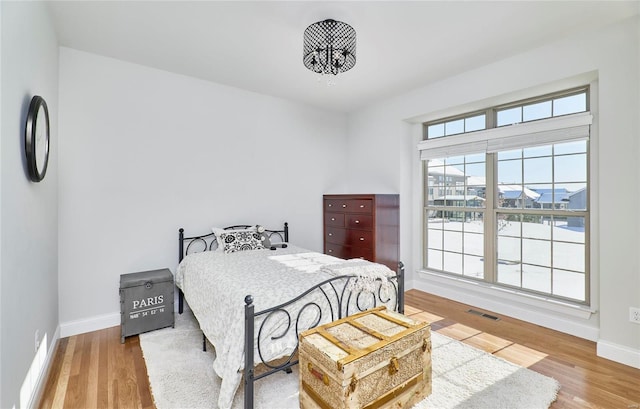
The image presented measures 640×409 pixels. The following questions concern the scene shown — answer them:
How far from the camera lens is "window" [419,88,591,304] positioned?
3070 millimetres

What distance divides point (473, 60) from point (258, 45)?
7.41ft

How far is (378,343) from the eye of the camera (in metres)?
Answer: 1.73

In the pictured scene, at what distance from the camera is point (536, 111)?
332cm

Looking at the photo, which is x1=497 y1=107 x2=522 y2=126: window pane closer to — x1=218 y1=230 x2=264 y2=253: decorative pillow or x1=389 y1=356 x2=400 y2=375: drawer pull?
x1=389 y1=356 x2=400 y2=375: drawer pull

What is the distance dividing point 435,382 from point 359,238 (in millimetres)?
2202

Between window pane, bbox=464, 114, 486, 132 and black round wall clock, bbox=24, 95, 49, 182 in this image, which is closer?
black round wall clock, bbox=24, 95, 49, 182

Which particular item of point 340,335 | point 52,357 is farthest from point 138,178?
point 340,335

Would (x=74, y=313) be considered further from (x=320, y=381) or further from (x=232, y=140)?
(x=320, y=381)

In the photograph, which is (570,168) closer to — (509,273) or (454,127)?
(509,273)

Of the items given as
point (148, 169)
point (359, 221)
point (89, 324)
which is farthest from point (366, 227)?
point (89, 324)

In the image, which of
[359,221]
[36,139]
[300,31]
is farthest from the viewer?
[359,221]

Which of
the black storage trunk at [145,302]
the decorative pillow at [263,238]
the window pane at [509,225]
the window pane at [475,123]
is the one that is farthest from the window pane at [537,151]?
the black storage trunk at [145,302]

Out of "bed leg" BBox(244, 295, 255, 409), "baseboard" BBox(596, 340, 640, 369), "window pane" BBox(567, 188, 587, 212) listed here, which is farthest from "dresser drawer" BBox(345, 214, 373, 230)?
"bed leg" BBox(244, 295, 255, 409)

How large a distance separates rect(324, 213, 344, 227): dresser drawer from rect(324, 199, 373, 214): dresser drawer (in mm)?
76
